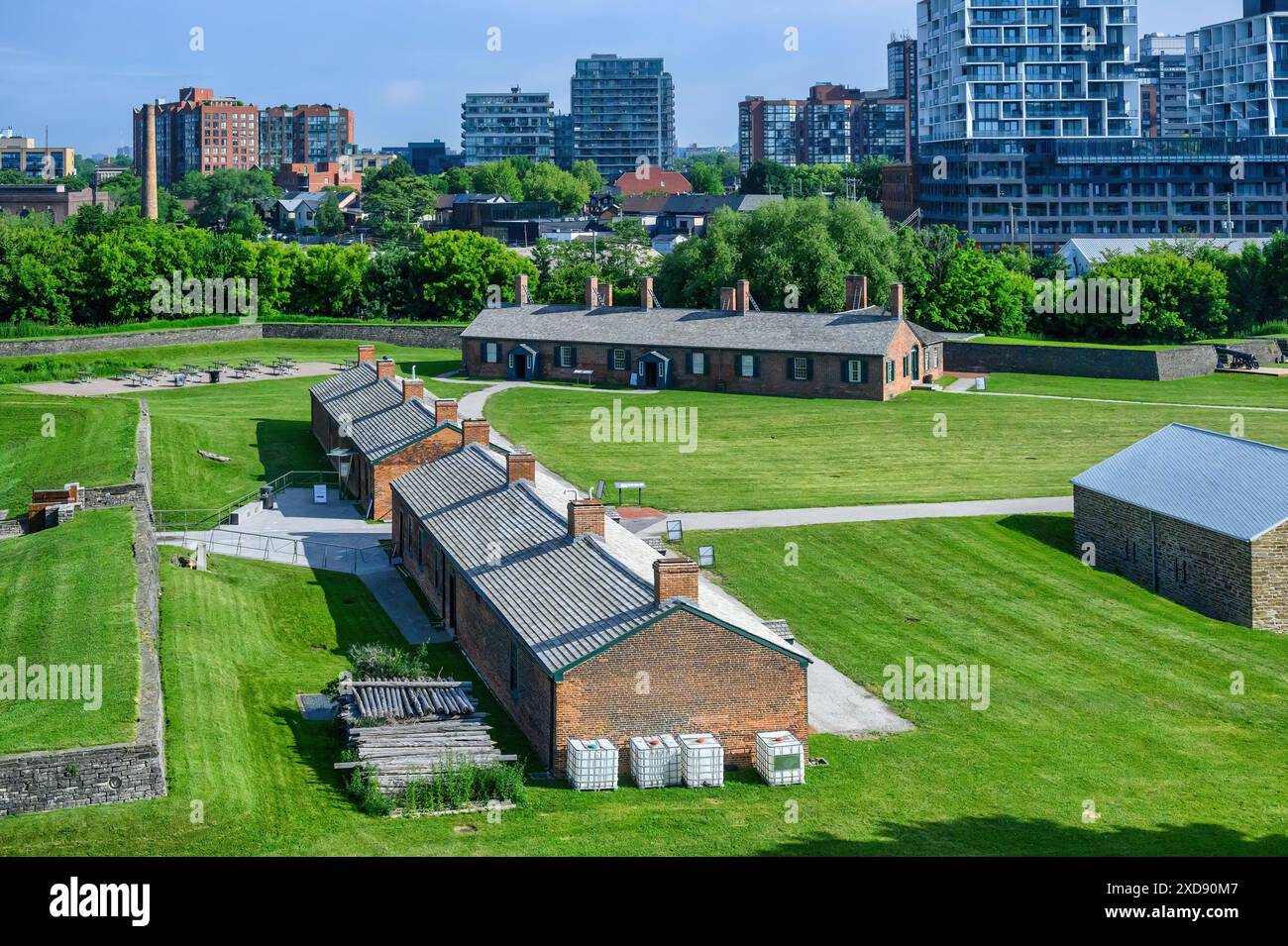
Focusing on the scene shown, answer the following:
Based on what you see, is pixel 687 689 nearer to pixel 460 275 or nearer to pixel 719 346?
pixel 719 346

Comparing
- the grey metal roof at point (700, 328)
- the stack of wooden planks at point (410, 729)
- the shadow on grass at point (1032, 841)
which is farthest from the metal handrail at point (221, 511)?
the shadow on grass at point (1032, 841)

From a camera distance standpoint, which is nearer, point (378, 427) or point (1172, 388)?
point (378, 427)

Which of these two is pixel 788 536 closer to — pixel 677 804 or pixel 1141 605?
pixel 1141 605

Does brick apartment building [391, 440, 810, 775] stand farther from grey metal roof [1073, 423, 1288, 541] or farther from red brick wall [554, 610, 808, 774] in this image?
grey metal roof [1073, 423, 1288, 541]

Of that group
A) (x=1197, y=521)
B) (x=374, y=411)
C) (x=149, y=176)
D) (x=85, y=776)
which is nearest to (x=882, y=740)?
(x=1197, y=521)

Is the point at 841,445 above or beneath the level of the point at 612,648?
above
